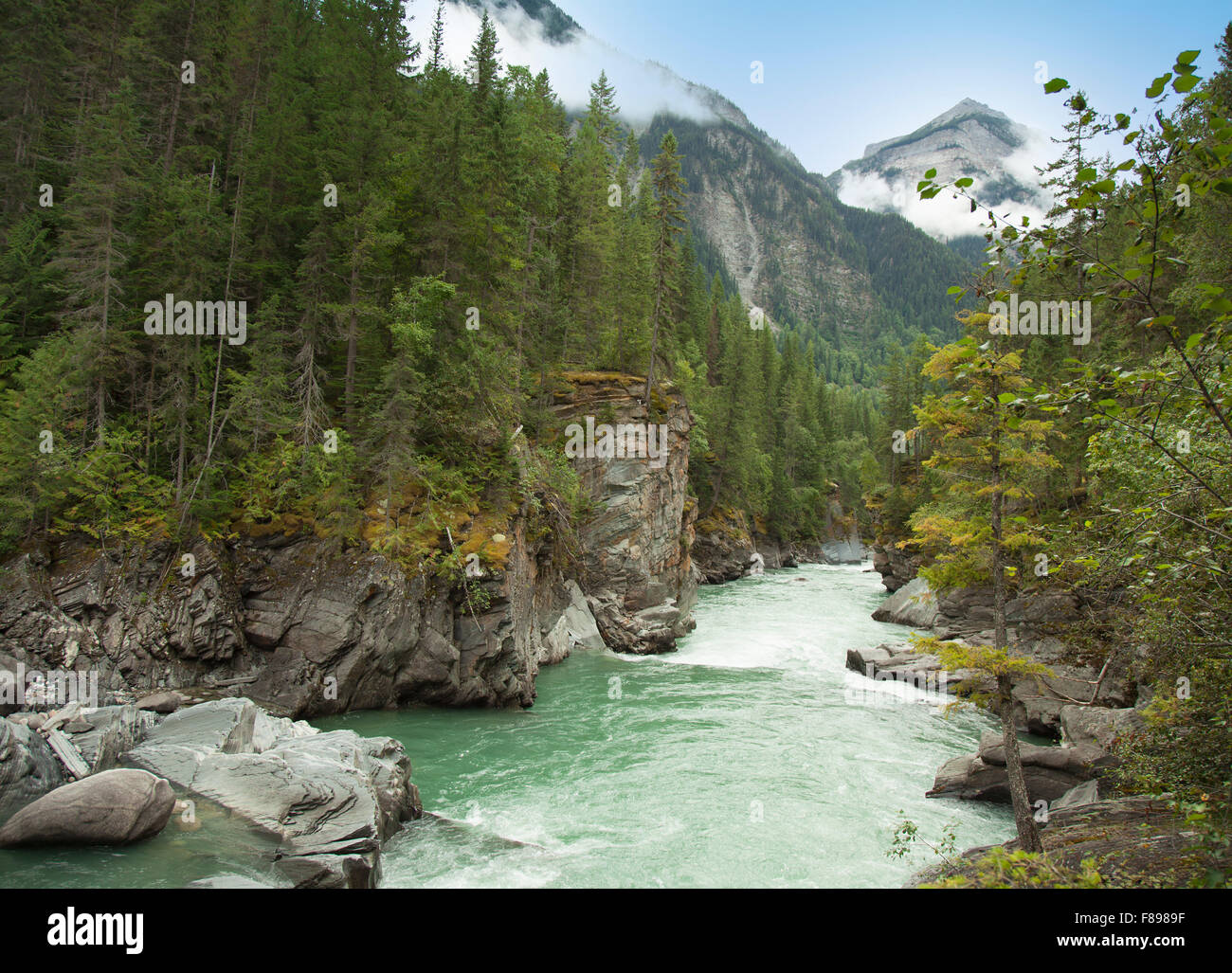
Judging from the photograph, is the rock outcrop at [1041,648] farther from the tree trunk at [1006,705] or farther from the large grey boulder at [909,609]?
the tree trunk at [1006,705]

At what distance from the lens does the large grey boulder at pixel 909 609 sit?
109 feet

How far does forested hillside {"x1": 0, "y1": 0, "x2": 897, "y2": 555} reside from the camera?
722 inches

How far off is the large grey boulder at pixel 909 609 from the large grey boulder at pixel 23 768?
33912 millimetres

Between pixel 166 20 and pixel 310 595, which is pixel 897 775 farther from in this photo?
pixel 166 20

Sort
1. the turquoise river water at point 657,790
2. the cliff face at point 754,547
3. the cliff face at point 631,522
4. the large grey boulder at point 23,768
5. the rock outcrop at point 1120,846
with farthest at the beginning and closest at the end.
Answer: the cliff face at point 754,547, the cliff face at point 631,522, the turquoise river water at point 657,790, the large grey boulder at point 23,768, the rock outcrop at point 1120,846

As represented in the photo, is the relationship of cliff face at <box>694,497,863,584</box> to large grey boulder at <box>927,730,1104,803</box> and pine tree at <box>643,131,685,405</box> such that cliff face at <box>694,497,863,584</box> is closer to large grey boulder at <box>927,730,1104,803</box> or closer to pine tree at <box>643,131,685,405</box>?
pine tree at <box>643,131,685,405</box>

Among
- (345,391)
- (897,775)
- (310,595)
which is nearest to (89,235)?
(345,391)

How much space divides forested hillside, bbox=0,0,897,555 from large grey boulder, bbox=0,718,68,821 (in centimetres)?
874

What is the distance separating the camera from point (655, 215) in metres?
35.9

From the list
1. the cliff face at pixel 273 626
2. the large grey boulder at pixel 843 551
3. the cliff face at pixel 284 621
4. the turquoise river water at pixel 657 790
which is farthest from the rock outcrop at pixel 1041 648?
the large grey boulder at pixel 843 551

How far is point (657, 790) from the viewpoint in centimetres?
1412

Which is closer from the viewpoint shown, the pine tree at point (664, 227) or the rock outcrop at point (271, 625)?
the rock outcrop at point (271, 625)

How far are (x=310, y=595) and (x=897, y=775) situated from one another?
16711 mm

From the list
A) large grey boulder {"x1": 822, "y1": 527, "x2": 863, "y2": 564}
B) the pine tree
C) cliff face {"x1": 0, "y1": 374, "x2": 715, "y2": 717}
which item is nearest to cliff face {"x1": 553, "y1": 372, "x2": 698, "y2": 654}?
the pine tree
